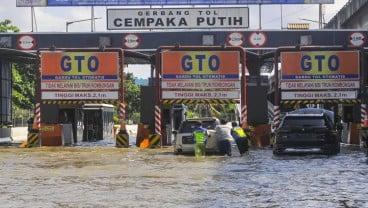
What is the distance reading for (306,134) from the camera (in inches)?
803

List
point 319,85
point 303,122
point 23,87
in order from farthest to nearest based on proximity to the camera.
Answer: point 23,87
point 319,85
point 303,122

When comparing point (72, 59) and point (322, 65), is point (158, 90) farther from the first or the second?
point (322, 65)

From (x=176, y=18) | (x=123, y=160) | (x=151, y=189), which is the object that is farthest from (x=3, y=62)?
(x=151, y=189)

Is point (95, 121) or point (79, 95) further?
point (95, 121)

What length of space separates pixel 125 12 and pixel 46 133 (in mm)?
7875

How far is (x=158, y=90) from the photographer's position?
28.0 metres

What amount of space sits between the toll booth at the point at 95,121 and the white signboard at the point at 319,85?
13291 millimetres

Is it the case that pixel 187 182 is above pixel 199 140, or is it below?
below

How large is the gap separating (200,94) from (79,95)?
17.3ft

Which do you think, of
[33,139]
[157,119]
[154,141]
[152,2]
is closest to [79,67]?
[33,139]

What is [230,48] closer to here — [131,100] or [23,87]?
[23,87]

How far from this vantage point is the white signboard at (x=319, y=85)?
28.3 meters

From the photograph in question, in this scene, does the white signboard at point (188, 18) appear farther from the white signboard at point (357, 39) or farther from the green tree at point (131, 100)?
the green tree at point (131, 100)

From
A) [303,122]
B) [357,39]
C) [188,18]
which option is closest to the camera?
[303,122]
